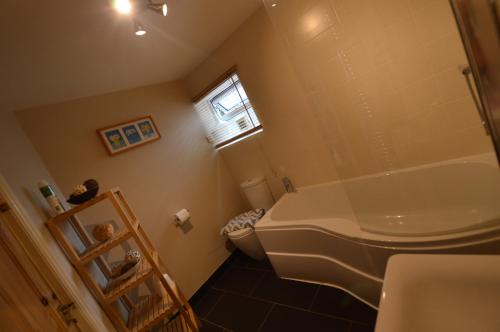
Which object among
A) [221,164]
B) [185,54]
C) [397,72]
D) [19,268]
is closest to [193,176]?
[221,164]

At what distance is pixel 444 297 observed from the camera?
63 centimetres

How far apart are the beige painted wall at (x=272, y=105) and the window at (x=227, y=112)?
91 millimetres

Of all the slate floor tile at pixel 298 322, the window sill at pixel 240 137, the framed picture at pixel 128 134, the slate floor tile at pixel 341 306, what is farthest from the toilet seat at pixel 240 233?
the framed picture at pixel 128 134

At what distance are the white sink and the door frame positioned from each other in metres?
1.34

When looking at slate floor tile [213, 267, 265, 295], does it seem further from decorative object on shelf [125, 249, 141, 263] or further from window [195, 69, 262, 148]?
window [195, 69, 262, 148]

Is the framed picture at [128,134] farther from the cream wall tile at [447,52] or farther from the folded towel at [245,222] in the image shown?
the cream wall tile at [447,52]

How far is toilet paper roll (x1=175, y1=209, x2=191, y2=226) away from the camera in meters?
2.24

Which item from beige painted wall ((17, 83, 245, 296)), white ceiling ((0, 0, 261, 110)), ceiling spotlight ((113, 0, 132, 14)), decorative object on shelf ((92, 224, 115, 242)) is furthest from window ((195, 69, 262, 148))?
decorative object on shelf ((92, 224, 115, 242))

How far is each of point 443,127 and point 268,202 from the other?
5.39ft

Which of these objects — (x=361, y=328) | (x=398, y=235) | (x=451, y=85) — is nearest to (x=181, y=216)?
(x=361, y=328)

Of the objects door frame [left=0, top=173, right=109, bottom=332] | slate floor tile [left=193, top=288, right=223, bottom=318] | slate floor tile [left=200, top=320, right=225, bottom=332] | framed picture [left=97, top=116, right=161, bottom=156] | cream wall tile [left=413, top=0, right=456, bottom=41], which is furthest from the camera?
slate floor tile [left=193, top=288, right=223, bottom=318]

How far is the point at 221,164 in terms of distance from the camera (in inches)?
112

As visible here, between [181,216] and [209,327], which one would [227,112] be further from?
[209,327]

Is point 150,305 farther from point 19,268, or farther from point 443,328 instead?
point 443,328
